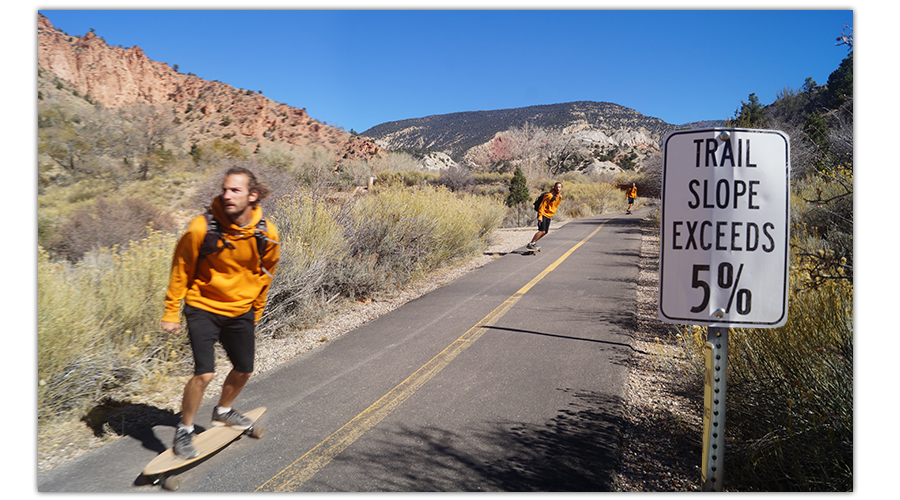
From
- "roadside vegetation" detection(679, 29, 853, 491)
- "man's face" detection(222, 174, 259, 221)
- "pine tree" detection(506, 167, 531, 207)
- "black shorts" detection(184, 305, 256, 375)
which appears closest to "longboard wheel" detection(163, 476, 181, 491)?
"black shorts" detection(184, 305, 256, 375)

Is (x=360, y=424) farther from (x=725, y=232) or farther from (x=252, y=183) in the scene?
(x=725, y=232)

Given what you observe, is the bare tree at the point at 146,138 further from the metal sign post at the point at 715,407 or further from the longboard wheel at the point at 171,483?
the metal sign post at the point at 715,407

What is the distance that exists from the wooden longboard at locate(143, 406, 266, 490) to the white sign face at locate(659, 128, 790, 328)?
2.92 m

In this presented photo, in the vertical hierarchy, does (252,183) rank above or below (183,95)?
below

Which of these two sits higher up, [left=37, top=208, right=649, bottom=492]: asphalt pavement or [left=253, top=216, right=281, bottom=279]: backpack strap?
[left=253, top=216, right=281, bottom=279]: backpack strap

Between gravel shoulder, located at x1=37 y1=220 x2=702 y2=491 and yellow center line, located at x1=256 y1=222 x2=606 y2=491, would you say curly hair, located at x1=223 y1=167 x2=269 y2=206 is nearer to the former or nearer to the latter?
yellow center line, located at x1=256 y1=222 x2=606 y2=491

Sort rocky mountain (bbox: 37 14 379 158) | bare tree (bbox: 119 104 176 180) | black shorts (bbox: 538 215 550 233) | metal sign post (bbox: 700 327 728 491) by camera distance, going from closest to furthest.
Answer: metal sign post (bbox: 700 327 728 491), black shorts (bbox: 538 215 550 233), bare tree (bbox: 119 104 176 180), rocky mountain (bbox: 37 14 379 158)

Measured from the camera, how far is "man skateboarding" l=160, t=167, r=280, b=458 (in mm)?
3078

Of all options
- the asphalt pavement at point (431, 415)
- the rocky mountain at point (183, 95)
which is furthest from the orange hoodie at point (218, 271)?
the rocky mountain at point (183, 95)

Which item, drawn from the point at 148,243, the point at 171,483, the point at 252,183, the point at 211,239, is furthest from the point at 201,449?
the point at 148,243

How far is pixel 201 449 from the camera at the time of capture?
3154 mm

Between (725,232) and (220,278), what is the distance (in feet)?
9.56

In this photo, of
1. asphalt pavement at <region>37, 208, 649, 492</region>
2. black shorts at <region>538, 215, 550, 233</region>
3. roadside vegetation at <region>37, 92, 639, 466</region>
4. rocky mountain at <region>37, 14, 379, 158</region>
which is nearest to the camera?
asphalt pavement at <region>37, 208, 649, 492</region>

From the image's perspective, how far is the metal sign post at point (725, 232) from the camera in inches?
83.7
